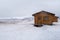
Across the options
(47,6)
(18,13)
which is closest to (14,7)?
(18,13)

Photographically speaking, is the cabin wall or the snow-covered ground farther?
the cabin wall

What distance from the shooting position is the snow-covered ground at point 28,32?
0.64m

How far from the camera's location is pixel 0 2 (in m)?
0.94

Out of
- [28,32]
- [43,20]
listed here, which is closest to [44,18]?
[43,20]

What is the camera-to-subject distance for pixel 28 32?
0.71 m

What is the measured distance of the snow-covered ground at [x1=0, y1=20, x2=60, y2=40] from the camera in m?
0.64

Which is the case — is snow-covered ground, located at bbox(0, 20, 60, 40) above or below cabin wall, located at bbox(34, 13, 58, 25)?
below

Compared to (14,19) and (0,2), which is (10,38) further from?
(0,2)

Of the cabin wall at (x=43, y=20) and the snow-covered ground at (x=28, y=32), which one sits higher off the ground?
the cabin wall at (x=43, y=20)

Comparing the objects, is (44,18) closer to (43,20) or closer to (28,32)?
(43,20)

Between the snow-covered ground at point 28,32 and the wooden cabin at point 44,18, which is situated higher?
the wooden cabin at point 44,18

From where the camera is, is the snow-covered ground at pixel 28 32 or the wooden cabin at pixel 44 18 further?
the wooden cabin at pixel 44 18

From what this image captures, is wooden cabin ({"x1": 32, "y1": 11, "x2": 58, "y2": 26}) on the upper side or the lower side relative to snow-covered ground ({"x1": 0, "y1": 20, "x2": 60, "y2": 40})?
upper

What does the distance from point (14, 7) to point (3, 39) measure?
0.36m
